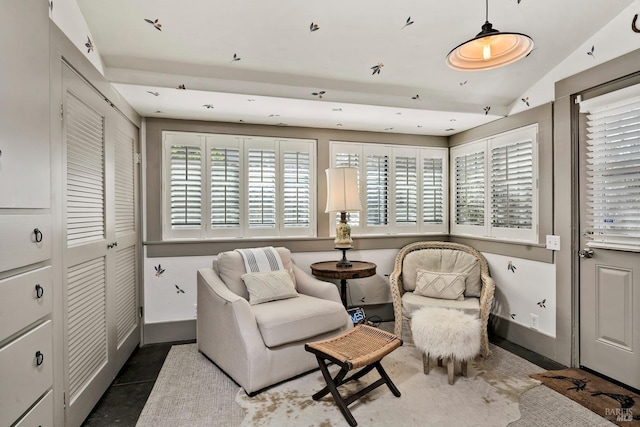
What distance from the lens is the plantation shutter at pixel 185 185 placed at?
3.34 m

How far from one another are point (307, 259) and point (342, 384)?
1.48m

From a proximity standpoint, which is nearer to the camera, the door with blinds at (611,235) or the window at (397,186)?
the door with blinds at (611,235)

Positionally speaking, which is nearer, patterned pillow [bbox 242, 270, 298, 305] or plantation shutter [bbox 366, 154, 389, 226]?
A: patterned pillow [bbox 242, 270, 298, 305]

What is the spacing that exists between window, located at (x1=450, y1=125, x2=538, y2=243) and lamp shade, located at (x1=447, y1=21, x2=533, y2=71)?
5.12ft

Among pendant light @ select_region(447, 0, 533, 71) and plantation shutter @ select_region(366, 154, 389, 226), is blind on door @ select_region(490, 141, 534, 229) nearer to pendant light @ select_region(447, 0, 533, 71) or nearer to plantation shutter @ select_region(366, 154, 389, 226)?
plantation shutter @ select_region(366, 154, 389, 226)

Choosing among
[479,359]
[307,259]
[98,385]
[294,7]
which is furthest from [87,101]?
[479,359]

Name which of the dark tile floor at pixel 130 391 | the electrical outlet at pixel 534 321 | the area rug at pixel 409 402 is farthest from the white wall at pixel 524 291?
the dark tile floor at pixel 130 391

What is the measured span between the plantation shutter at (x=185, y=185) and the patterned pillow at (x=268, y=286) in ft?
3.09

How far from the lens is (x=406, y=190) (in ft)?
13.3

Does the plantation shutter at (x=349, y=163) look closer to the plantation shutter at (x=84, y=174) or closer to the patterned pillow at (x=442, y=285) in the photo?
the patterned pillow at (x=442, y=285)

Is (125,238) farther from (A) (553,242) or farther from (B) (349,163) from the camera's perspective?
(A) (553,242)

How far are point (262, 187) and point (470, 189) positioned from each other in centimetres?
225

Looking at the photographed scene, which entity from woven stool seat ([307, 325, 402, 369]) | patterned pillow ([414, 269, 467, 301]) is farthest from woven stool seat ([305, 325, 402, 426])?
patterned pillow ([414, 269, 467, 301])

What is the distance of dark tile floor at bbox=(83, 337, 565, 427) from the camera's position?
209cm
